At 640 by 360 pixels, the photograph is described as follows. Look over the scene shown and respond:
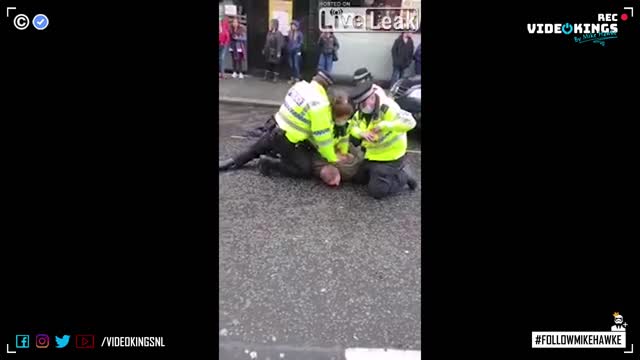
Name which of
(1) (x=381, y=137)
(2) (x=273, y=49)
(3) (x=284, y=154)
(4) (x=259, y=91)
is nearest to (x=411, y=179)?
(1) (x=381, y=137)

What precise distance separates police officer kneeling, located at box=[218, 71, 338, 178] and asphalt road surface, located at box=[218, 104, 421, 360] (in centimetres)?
26

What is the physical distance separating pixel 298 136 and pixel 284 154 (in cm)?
25

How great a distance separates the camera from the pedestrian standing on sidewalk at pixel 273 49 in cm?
515

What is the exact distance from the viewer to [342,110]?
4516mm

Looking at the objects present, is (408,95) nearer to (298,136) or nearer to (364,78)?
(364,78)
